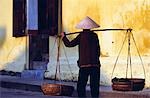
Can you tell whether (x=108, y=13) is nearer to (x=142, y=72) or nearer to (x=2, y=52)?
(x=142, y=72)

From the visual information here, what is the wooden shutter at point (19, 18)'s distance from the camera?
51.7 ft

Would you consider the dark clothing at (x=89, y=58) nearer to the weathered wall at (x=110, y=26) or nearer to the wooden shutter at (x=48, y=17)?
the weathered wall at (x=110, y=26)

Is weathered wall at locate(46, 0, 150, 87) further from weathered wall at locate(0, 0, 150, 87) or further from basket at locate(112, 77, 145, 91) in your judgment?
basket at locate(112, 77, 145, 91)

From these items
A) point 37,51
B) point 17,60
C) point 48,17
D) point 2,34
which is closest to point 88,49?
point 48,17

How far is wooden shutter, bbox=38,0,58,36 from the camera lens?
14914 millimetres

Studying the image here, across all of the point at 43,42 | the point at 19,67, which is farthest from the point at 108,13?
the point at 19,67

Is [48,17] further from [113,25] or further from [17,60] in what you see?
[113,25]

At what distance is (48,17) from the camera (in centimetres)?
1501

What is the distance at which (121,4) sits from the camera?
1375 cm

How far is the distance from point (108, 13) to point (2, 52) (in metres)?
4.23

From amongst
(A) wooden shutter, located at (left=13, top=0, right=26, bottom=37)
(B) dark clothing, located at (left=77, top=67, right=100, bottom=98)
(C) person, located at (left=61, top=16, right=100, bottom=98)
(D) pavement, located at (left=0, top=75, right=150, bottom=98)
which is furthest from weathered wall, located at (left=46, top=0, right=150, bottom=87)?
(C) person, located at (left=61, top=16, right=100, bottom=98)

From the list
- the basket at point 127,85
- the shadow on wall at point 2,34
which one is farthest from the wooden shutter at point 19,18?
the basket at point 127,85

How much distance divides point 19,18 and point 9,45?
1.03 metres

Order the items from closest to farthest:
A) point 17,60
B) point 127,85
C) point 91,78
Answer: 1. point 127,85
2. point 91,78
3. point 17,60
